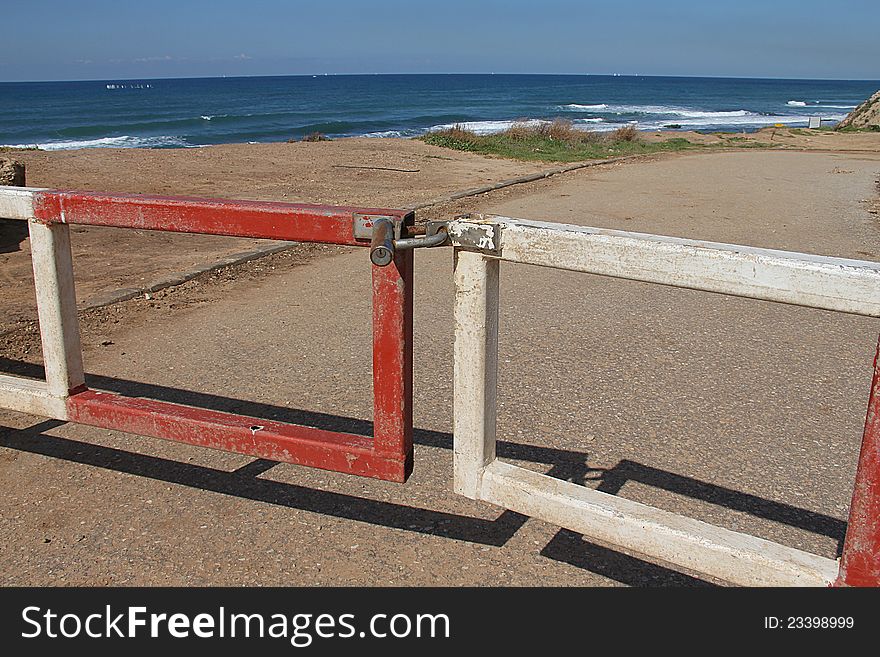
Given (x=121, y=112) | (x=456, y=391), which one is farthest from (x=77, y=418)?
(x=121, y=112)

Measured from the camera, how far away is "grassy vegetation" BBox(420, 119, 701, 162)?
1819cm

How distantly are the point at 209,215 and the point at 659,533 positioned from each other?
1548 millimetres

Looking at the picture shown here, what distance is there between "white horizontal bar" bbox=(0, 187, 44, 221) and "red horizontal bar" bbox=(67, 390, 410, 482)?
0.64 m

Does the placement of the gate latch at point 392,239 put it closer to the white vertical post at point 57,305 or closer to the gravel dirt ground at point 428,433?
the gravel dirt ground at point 428,433

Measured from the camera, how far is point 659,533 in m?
2.24

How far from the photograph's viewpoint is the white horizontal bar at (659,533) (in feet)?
6.90

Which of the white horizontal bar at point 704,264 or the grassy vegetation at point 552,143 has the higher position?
the white horizontal bar at point 704,264

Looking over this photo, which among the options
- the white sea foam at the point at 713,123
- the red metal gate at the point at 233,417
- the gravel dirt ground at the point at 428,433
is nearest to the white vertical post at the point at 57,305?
the red metal gate at the point at 233,417

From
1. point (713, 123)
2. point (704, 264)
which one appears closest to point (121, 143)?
point (713, 123)

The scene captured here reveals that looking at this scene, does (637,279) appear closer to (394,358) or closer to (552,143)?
(394,358)

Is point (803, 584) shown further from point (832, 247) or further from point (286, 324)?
point (832, 247)

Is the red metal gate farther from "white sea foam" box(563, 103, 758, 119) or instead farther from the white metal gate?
"white sea foam" box(563, 103, 758, 119)

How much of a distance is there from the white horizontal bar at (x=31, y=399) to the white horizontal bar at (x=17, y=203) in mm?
605

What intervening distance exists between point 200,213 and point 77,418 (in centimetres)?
94
